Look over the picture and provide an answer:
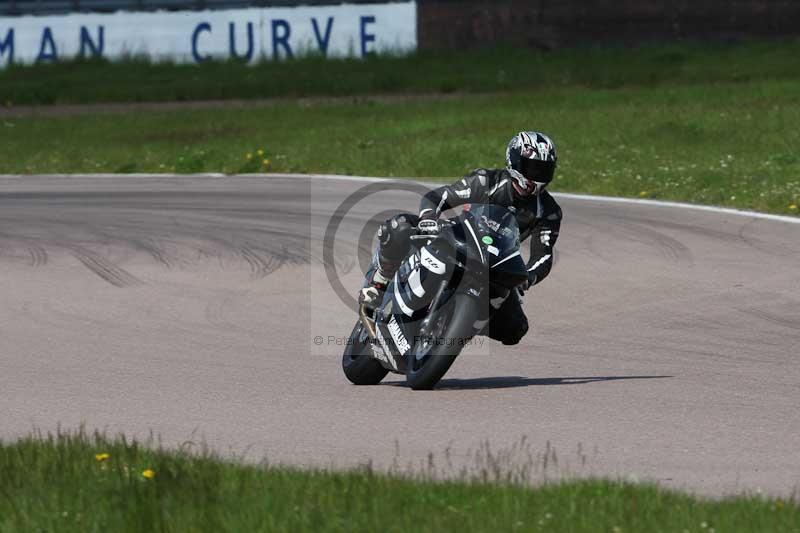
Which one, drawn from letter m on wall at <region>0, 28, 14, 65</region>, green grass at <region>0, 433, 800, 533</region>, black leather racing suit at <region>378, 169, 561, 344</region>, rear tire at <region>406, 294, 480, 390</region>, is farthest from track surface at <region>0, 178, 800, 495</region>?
letter m on wall at <region>0, 28, 14, 65</region>

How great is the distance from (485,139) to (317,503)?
55.7 ft

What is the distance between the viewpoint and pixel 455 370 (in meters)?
9.97

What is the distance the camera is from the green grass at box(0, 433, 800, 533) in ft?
18.8

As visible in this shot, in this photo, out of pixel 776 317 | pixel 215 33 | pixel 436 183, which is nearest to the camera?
pixel 776 317

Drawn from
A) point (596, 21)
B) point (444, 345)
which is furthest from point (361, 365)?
point (596, 21)

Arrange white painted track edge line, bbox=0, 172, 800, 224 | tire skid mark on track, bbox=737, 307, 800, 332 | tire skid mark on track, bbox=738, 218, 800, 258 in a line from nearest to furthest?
tire skid mark on track, bbox=737, 307, 800, 332 → tire skid mark on track, bbox=738, 218, 800, 258 → white painted track edge line, bbox=0, 172, 800, 224

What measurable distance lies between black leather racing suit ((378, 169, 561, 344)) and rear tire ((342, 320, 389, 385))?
466mm

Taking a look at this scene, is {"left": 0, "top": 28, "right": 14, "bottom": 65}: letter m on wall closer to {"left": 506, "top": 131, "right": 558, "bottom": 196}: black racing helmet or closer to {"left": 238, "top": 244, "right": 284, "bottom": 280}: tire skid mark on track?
→ {"left": 238, "top": 244, "right": 284, "bottom": 280}: tire skid mark on track

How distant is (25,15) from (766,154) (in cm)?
1802

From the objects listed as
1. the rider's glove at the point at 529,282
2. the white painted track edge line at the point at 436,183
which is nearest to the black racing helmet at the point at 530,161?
the rider's glove at the point at 529,282

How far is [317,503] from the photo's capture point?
6.03m

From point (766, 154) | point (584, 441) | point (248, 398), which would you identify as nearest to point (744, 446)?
point (584, 441)

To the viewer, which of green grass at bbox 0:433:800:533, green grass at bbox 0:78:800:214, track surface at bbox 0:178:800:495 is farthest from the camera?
green grass at bbox 0:78:800:214

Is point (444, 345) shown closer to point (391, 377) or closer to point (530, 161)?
point (530, 161)
